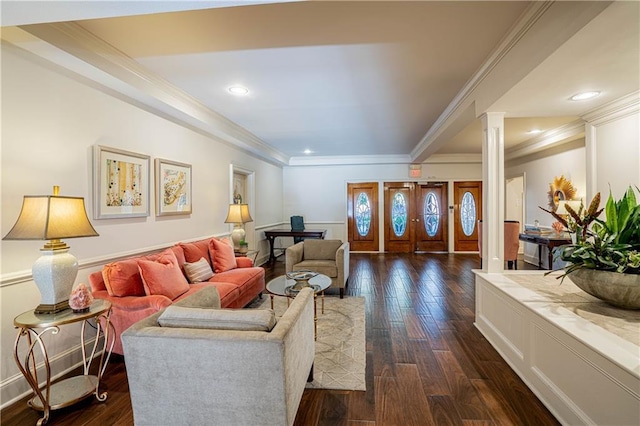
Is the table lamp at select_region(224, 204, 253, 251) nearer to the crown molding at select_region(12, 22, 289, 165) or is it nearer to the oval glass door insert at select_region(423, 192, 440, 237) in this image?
the crown molding at select_region(12, 22, 289, 165)

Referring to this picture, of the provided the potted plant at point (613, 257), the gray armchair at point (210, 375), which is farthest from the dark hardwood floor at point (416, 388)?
the potted plant at point (613, 257)

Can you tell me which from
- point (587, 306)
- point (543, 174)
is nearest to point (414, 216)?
point (543, 174)

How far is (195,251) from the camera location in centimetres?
350

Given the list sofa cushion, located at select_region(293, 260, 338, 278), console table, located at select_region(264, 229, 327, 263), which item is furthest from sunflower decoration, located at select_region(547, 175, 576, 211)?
console table, located at select_region(264, 229, 327, 263)

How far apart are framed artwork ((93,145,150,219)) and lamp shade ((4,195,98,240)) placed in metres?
0.83

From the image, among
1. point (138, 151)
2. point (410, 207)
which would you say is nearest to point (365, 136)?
point (410, 207)

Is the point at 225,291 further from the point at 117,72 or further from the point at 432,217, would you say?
the point at 432,217

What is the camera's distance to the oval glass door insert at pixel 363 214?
7957 mm

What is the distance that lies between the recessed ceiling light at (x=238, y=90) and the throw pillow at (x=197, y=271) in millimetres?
1937

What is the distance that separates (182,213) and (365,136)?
11.2 ft

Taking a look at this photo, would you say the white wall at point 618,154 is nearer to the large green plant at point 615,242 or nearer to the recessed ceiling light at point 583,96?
the recessed ceiling light at point 583,96

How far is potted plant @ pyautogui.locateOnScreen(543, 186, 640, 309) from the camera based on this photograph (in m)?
1.77

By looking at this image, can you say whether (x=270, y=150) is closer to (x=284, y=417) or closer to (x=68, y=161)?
(x=68, y=161)

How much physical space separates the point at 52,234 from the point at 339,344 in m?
2.32
